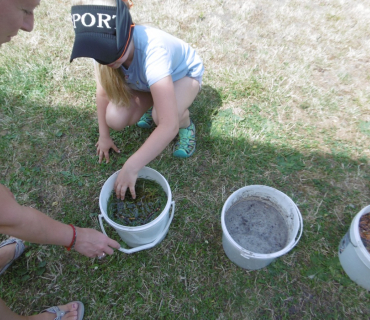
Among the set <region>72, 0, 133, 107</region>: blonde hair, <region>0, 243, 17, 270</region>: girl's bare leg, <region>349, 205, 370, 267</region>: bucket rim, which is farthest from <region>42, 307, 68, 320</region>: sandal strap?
<region>349, 205, 370, 267</region>: bucket rim

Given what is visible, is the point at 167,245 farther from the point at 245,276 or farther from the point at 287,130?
the point at 287,130

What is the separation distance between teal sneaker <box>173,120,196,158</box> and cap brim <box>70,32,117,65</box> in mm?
950

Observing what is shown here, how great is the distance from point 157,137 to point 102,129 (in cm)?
71

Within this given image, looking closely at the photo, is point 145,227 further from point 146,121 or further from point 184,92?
point 146,121

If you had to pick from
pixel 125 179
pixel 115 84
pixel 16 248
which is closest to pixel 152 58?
pixel 115 84

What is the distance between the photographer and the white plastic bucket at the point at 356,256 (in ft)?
4.60

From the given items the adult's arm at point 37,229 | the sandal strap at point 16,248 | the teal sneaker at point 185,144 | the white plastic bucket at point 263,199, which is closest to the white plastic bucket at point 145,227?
the adult's arm at point 37,229

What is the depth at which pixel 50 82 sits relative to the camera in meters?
2.63

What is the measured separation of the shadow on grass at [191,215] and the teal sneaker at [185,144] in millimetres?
62

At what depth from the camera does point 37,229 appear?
1072 millimetres

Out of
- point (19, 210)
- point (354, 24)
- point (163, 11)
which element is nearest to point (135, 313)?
point (19, 210)

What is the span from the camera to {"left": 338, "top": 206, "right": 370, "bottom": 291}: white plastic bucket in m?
1.40

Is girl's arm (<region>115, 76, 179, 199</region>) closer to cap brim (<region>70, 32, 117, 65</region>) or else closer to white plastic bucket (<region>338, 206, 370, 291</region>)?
cap brim (<region>70, 32, 117, 65</region>)

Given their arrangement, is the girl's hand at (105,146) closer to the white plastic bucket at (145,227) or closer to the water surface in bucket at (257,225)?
the white plastic bucket at (145,227)
